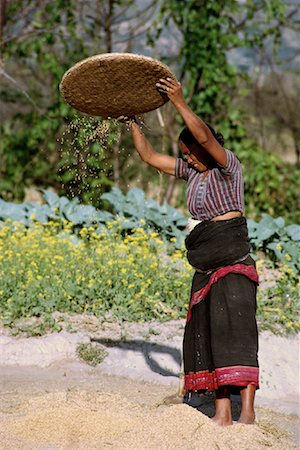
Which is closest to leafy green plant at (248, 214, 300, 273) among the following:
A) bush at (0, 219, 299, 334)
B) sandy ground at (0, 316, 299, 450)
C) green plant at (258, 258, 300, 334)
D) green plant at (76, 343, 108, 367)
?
bush at (0, 219, 299, 334)

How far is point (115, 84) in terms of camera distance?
4.09m

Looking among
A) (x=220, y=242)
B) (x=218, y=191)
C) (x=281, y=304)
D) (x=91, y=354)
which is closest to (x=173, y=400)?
(x=91, y=354)

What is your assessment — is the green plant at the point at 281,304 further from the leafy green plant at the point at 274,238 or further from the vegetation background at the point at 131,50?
the vegetation background at the point at 131,50

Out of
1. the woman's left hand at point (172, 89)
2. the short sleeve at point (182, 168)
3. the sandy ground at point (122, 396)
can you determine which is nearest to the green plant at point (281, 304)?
the sandy ground at point (122, 396)

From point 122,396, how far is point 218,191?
1.26m

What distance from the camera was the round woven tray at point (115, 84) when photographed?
153 inches

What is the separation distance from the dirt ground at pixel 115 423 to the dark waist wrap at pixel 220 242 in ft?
2.42

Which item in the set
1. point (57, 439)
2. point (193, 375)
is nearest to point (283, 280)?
point (193, 375)

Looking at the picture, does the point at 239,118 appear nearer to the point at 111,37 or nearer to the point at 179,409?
the point at 111,37

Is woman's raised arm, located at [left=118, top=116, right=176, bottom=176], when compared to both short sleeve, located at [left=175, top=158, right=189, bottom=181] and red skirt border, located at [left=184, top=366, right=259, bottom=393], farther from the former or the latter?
red skirt border, located at [left=184, top=366, right=259, bottom=393]

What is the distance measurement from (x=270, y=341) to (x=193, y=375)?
4.81 ft

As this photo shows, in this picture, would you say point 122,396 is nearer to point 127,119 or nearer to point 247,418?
point 247,418

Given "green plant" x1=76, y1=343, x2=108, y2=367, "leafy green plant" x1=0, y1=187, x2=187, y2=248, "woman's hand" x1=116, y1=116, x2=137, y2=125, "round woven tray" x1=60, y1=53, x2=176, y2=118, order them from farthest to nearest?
"leafy green plant" x1=0, y1=187, x2=187, y2=248 → "green plant" x1=76, y1=343, x2=108, y2=367 → "woman's hand" x1=116, y1=116, x2=137, y2=125 → "round woven tray" x1=60, y1=53, x2=176, y2=118

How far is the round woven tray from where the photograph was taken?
388 cm
